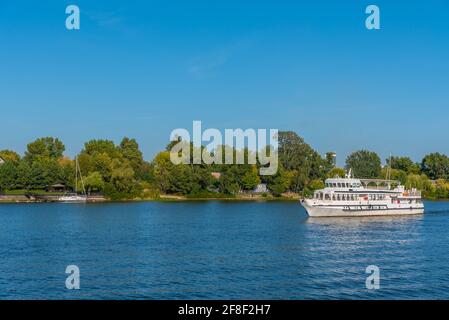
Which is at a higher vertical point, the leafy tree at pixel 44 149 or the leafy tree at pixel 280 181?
the leafy tree at pixel 44 149

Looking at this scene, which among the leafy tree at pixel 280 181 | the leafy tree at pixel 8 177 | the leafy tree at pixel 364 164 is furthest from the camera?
the leafy tree at pixel 364 164

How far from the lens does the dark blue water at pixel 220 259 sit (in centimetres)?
3375

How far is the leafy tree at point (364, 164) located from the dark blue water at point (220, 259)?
117122mm

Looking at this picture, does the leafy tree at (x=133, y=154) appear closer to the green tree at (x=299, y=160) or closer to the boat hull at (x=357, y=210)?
the green tree at (x=299, y=160)

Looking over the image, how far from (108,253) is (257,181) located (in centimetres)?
10723

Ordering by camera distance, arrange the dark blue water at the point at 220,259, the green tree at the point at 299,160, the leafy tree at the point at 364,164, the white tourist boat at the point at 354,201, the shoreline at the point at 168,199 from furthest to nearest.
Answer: the leafy tree at the point at 364,164
the green tree at the point at 299,160
the shoreline at the point at 168,199
the white tourist boat at the point at 354,201
the dark blue water at the point at 220,259

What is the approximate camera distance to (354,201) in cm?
8931

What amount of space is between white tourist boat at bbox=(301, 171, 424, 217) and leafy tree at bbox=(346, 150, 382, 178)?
306 ft

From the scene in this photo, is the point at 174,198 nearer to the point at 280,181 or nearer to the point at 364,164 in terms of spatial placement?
the point at 280,181

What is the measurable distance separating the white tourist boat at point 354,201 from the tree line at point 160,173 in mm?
48824

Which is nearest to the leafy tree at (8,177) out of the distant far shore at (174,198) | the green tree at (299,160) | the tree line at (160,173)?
the tree line at (160,173)

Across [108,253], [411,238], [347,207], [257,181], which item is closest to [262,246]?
[108,253]

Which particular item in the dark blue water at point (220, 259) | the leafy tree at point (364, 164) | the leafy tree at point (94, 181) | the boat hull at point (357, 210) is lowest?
the dark blue water at point (220, 259)

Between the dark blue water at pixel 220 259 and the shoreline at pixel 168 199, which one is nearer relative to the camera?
the dark blue water at pixel 220 259
